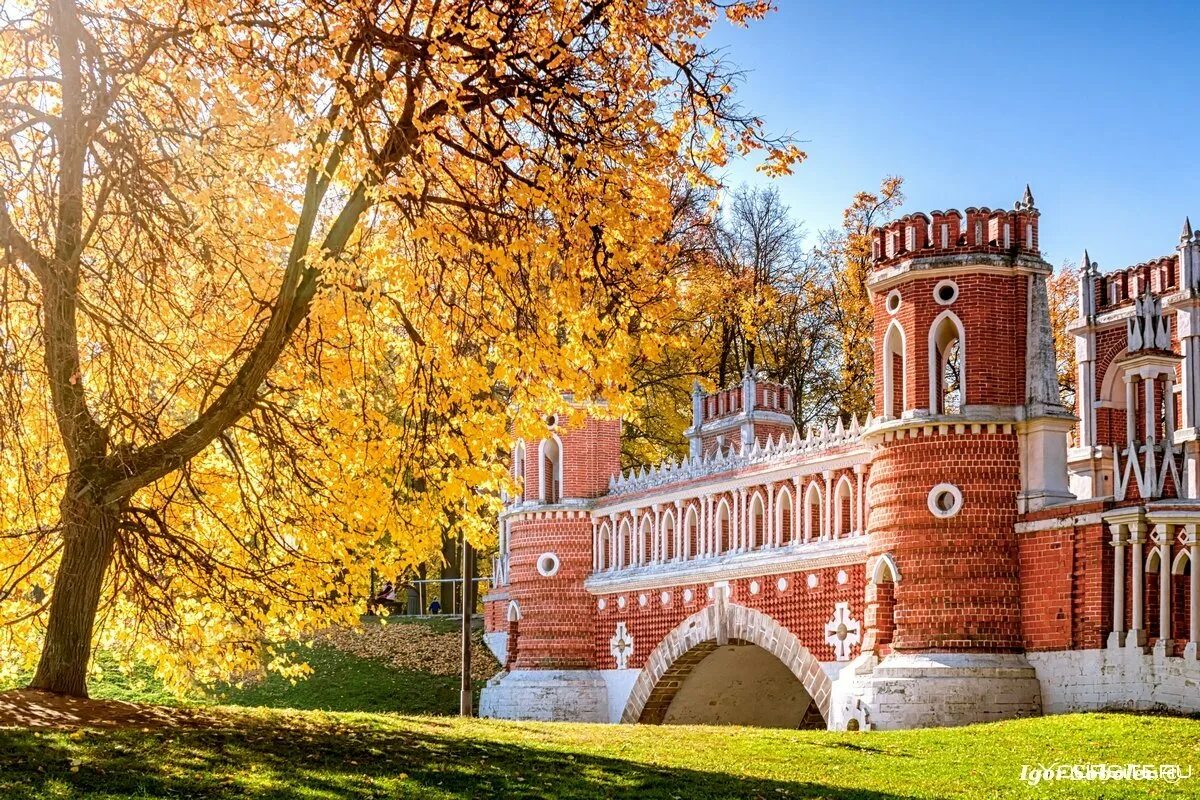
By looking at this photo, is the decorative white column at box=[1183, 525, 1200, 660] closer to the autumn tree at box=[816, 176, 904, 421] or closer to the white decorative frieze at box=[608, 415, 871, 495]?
the white decorative frieze at box=[608, 415, 871, 495]

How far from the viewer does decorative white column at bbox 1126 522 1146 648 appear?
61.5ft

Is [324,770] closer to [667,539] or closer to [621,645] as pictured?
[667,539]

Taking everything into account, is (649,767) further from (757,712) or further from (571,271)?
(757,712)

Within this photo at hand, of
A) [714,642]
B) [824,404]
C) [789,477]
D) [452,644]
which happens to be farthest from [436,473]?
[824,404]

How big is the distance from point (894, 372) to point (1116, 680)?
541 cm

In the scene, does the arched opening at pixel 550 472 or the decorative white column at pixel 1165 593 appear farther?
the arched opening at pixel 550 472

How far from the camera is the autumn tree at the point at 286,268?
12.1m

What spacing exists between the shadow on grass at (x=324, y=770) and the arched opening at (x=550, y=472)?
612 inches

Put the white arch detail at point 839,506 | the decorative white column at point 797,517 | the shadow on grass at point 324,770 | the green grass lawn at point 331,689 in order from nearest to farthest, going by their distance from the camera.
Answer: the shadow on grass at point 324,770, the white arch detail at point 839,506, the decorative white column at point 797,517, the green grass lawn at point 331,689

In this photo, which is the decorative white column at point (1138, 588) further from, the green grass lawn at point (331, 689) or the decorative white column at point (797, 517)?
the green grass lawn at point (331, 689)

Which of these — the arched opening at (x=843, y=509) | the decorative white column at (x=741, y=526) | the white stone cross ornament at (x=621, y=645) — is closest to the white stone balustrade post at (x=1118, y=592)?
the arched opening at (x=843, y=509)

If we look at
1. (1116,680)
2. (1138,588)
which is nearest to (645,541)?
(1116,680)

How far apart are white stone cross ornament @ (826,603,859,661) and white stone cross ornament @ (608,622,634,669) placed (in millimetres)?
6704

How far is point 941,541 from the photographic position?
68.1ft
